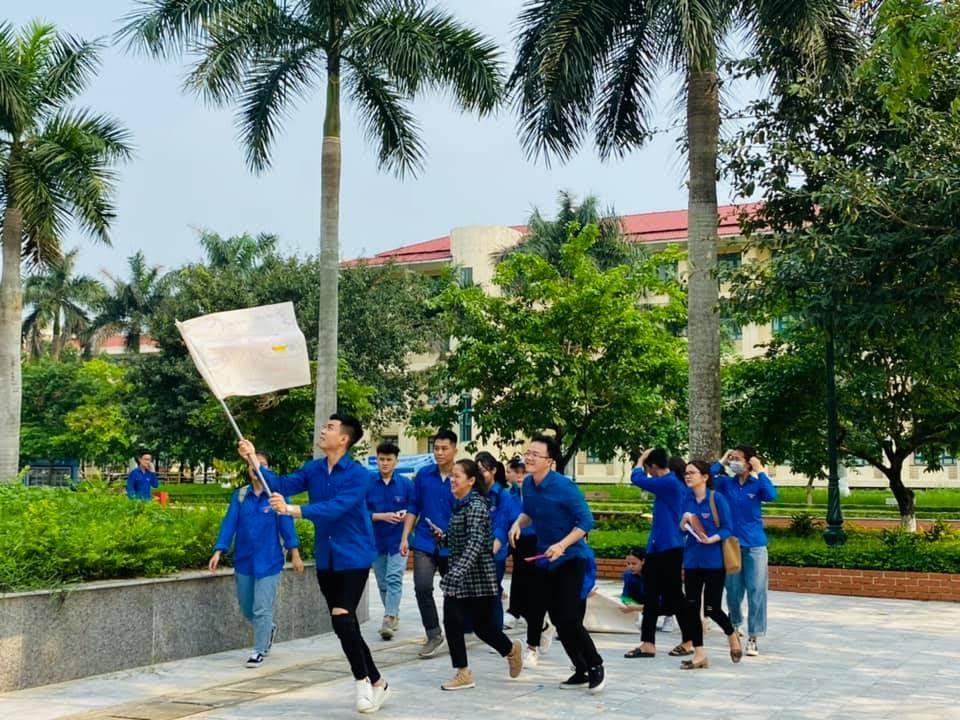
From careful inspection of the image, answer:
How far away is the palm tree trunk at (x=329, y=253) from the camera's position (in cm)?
1747

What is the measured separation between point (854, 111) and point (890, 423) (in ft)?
26.0

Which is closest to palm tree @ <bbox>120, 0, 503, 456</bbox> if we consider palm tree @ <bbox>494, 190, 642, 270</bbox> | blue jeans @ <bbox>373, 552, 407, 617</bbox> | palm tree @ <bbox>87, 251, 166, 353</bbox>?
blue jeans @ <bbox>373, 552, 407, 617</bbox>

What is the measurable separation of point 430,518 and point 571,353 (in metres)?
15.1

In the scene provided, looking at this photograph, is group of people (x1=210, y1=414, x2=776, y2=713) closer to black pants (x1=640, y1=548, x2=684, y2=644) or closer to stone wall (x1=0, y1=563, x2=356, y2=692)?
black pants (x1=640, y1=548, x2=684, y2=644)

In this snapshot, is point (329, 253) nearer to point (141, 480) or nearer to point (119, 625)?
point (141, 480)

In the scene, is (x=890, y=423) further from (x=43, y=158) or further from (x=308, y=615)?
(x=43, y=158)

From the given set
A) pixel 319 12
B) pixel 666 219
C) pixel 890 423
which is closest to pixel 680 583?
pixel 319 12

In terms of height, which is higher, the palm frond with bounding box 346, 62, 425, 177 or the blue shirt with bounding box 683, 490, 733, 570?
the palm frond with bounding box 346, 62, 425, 177

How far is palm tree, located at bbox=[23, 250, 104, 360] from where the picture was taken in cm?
6612

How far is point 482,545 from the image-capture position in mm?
8469

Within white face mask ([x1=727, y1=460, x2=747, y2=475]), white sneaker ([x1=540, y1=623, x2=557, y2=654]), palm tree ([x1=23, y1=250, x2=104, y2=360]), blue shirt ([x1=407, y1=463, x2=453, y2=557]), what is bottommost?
white sneaker ([x1=540, y1=623, x2=557, y2=654])

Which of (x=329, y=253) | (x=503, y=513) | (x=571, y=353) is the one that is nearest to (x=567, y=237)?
(x=571, y=353)

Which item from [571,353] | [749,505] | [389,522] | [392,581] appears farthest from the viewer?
[571,353]

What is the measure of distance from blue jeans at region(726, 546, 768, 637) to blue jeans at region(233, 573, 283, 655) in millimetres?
3986
